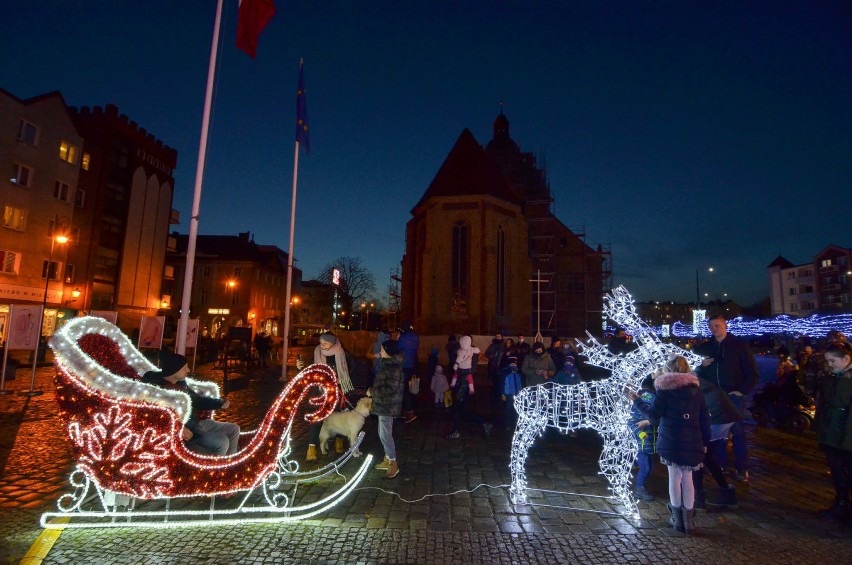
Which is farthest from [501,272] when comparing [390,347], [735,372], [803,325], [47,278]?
[390,347]

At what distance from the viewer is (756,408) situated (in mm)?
10383

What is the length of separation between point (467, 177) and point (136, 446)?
115 ft

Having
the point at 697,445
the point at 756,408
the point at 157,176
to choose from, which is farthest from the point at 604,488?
the point at 157,176

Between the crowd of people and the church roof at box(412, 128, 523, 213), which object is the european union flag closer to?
the crowd of people

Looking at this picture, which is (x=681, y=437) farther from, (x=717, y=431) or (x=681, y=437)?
(x=717, y=431)

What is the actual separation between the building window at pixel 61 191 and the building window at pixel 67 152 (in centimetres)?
148

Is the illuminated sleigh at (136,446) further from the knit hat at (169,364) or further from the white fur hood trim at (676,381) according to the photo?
the white fur hood trim at (676,381)

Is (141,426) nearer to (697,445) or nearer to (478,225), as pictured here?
(697,445)

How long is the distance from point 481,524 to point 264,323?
5413cm

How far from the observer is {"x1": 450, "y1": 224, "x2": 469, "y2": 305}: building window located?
3519 cm

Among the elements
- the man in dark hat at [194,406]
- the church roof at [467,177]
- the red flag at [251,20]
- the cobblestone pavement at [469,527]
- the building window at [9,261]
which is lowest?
the cobblestone pavement at [469,527]

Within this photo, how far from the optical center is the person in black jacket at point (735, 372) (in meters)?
5.90

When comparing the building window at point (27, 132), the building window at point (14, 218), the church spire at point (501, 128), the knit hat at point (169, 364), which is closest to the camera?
the knit hat at point (169, 364)

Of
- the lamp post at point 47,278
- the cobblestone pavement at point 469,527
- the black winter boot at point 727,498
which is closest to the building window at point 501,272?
the lamp post at point 47,278
